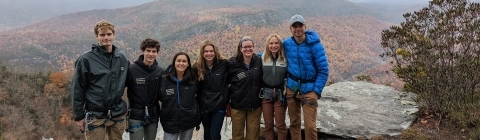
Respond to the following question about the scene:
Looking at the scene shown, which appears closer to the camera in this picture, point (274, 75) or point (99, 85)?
point (99, 85)

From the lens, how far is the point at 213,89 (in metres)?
4.07

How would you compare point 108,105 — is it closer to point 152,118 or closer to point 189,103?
point 152,118

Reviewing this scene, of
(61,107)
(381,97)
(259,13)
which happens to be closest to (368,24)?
(259,13)

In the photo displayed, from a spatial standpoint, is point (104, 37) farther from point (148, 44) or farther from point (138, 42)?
point (138, 42)

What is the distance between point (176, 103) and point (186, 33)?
365 feet

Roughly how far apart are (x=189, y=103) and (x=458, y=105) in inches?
167

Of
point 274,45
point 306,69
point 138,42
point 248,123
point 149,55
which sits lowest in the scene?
point 248,123

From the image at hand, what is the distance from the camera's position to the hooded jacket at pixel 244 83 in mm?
4090

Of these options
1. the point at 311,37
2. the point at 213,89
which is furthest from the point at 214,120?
the point at 311,37

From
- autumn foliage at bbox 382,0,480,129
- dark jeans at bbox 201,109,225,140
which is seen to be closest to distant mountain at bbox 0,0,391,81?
autumn foliage at bbox 382,0,480,129

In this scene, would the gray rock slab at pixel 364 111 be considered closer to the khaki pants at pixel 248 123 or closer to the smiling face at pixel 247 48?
the khaki pants at pixel 248 123

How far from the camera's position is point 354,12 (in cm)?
16725

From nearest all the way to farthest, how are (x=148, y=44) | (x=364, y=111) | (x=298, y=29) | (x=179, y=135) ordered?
(x=148, y=44), (x=298, y=29), (x=179, y=135), (x=364, y=111)

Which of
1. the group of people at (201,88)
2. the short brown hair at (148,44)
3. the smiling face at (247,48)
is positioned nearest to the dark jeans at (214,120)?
the group of people at (201,88)
